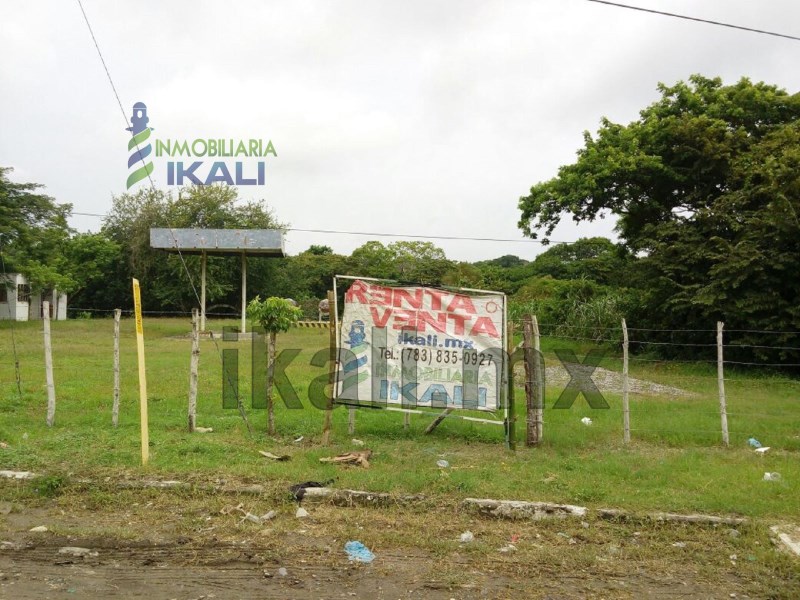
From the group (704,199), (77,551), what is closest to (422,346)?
(77,551)

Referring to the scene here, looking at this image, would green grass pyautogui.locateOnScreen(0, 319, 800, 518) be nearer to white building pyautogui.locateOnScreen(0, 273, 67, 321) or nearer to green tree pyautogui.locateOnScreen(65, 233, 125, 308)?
white building pyautogui.locateOnScreen(0, 273, 67, 321)

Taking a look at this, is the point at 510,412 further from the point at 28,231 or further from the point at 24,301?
the point at 24,301

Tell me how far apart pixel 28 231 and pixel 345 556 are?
3006cm

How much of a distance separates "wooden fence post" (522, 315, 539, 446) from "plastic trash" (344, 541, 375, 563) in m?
3.61

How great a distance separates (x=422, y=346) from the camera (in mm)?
8156

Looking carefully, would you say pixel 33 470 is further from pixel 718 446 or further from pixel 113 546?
pixel 718 446

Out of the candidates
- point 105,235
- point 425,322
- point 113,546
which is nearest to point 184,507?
point 113,546

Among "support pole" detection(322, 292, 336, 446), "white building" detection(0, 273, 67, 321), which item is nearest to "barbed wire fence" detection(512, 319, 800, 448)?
"support pole" detection(322, 292, 336, 446)

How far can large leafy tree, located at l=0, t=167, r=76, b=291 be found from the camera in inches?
1115

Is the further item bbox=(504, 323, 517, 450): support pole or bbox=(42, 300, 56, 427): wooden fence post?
bbox=(42, 300, 56, 427): wooden fence post

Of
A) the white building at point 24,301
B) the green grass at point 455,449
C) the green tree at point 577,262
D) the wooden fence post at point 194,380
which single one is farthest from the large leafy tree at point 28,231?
the green tree at point 577,262

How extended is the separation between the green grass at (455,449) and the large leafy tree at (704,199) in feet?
19.8

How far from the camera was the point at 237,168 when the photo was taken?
855 inches

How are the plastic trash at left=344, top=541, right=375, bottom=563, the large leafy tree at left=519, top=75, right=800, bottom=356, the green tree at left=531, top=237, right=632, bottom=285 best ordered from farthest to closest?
the green tree at left=531, top=237, right=632, bottom=285 → the large leafy tree at left=519, top=75, right=800, bottom=356 → the plastic trash at left=344, top=541, right=375, bottom=563
